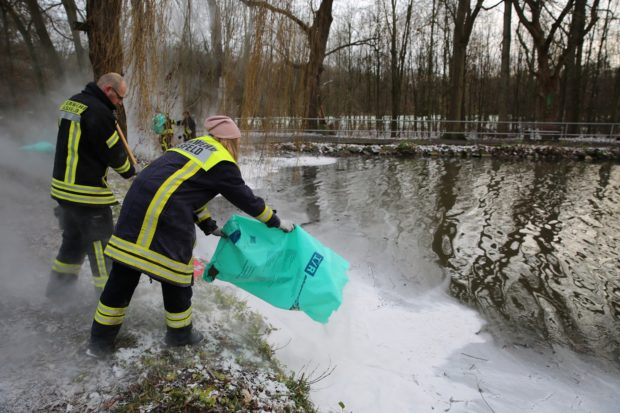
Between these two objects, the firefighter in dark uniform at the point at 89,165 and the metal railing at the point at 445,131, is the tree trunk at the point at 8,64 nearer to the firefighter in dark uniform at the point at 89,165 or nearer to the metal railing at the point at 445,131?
the metal railing at the point at 445,131

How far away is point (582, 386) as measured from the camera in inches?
146

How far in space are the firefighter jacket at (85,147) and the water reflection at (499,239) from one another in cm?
366

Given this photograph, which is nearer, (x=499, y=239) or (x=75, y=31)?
(x=499, y=239)

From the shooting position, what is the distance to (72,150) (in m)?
3.04

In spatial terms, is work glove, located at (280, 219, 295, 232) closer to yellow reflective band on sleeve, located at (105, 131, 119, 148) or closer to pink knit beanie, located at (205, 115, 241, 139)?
pink knit beanie, located at (205, 115, 241, 139)

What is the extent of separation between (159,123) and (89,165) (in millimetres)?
4817

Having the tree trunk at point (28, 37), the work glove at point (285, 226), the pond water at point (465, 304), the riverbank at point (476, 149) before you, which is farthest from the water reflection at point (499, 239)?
the tree trunk at point (28, 37)

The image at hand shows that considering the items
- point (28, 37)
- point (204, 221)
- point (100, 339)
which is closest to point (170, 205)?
point (204, 221)

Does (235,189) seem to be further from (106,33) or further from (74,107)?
(106,33)

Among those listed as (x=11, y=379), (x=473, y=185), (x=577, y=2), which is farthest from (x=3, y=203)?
(x=577, y=2)

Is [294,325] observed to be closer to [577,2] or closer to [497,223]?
[497,223]

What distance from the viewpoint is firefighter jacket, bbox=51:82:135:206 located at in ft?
9.85

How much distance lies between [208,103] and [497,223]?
6527 millimetres

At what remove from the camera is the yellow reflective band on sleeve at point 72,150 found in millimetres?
3006
